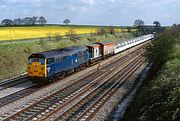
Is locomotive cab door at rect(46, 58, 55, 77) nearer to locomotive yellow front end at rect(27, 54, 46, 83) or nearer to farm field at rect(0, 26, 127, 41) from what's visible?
locomotive yellow front end at rect(27, 54, 46, 83)

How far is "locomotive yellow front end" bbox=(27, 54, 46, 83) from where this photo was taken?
97.8 ft

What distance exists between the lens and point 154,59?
34906 millimetres

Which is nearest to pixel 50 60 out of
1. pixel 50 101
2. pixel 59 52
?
pixel 59 52

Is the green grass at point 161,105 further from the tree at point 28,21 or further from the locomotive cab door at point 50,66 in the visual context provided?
Result: the tree at point 28,21

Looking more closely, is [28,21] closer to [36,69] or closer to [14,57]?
[14,57]

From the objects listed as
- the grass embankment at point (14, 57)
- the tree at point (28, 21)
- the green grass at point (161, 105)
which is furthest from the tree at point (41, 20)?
the green grass at point (161, 105)

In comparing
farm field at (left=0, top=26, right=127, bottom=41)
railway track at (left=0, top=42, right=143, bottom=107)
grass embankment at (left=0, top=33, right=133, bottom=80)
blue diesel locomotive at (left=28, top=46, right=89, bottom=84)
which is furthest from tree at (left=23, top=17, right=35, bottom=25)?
railway track at (left=0, top=42, right=143, bottom=107)

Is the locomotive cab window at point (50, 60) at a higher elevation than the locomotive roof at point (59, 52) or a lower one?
lower

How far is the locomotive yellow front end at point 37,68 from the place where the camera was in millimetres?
29797

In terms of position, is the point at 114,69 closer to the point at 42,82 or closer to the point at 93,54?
the point at 93,54

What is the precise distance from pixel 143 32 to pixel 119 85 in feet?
442

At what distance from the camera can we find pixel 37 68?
30.1 metres

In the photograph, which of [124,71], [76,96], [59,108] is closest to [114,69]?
[124,71]

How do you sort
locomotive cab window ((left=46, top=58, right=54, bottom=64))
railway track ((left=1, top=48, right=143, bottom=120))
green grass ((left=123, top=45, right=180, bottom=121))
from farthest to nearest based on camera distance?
locomotive cab window ((left=46, top=58, right=54, bottom=64)) < railway track ((left=1, top=48, right=143, bottom=120)) < green grass ((left=123, top=45, right=180, bottom=121))
